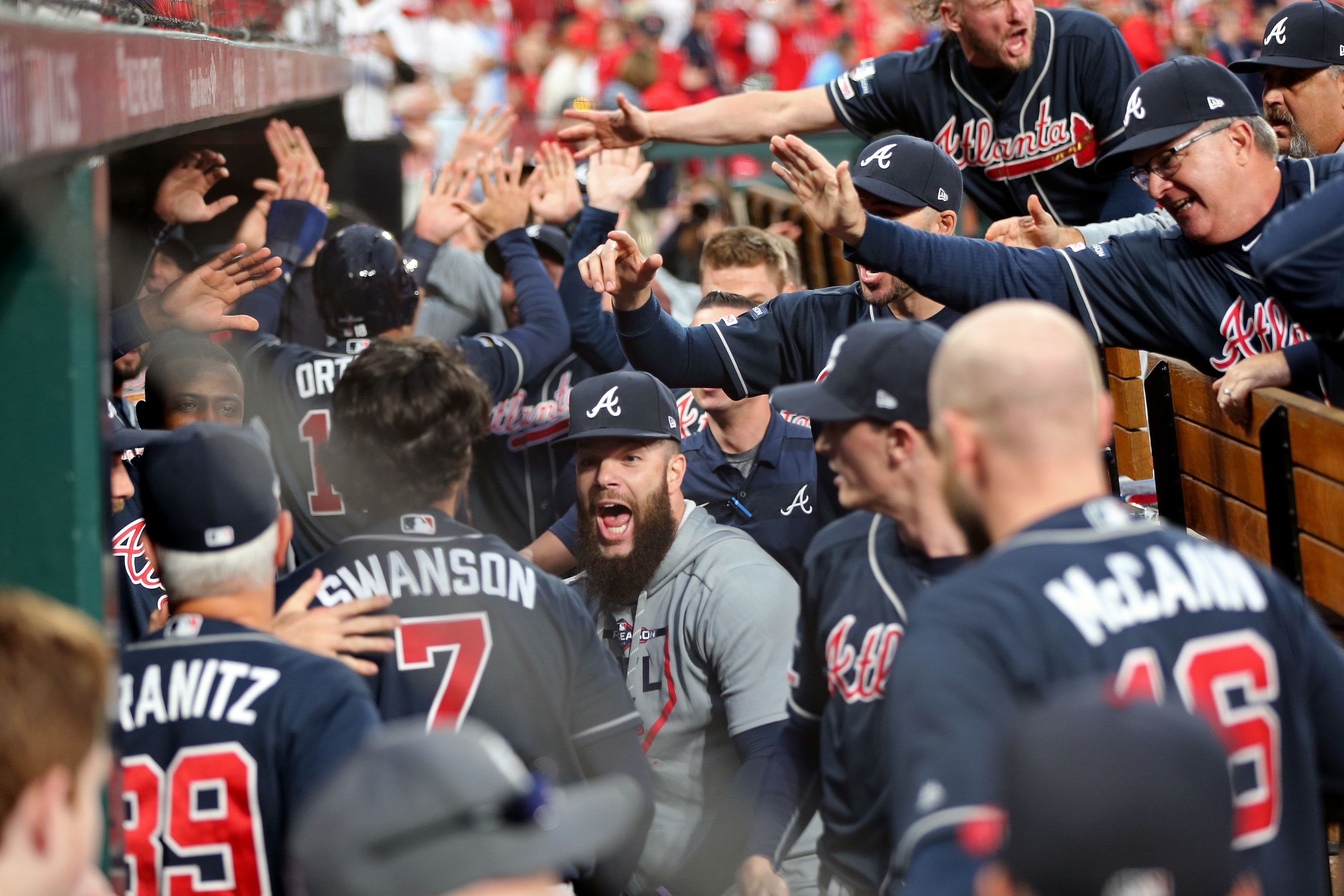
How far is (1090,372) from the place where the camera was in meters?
1.92

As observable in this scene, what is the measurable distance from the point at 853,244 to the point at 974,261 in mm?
388

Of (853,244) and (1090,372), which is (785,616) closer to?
(853,244)

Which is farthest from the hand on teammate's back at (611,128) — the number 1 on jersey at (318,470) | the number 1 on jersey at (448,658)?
the number 1 on jersey at (448,658)

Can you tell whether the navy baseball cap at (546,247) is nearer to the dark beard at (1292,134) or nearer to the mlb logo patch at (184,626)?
the dark beard at (1292,134)

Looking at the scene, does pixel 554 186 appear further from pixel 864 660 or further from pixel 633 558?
pixel 864 660

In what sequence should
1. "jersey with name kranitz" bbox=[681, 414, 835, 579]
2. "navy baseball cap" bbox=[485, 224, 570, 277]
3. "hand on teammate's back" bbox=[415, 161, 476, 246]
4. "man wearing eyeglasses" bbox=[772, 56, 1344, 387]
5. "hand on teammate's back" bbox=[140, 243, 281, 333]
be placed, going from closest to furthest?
"man wearing eyeglasses" bbox=[772, 56, 1344, 387]
"hand on teammate's back" bbox=[140, 243, 281, 333]
"jersey with name kranitz" bbox=[681, 414, 835, 579]
"hand on teammate's back" bbox=[415, 161, 476, 246]
"navy baseball cap" bbox=[485, 224, 570, 277]

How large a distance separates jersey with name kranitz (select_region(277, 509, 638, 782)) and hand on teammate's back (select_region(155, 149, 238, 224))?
8.49ft

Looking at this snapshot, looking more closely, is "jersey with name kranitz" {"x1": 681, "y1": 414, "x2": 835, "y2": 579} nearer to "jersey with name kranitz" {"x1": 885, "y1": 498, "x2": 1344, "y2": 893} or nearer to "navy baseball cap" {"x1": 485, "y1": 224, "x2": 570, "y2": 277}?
"navy baseball cap" {"x1": 485, "y1": 224, "x2": 570, "y2": 277}

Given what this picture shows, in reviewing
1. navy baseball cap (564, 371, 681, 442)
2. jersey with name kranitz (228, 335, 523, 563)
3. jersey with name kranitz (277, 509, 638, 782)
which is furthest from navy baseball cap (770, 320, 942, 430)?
jersey with name kranitz (228, 335, 523, 563)

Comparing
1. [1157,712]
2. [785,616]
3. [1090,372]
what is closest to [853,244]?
[785,616]

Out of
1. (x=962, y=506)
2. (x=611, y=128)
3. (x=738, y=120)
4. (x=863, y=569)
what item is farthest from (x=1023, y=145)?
(x=962, y=506)

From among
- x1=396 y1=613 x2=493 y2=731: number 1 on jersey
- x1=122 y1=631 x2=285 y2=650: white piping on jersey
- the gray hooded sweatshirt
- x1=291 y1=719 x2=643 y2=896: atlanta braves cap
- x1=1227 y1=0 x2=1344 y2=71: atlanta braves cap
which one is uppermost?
x1=1227 y1=0 x2=1344 y2=71: atlanta braves cap

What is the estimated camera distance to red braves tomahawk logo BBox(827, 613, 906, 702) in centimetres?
243

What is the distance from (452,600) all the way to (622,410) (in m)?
1.26
